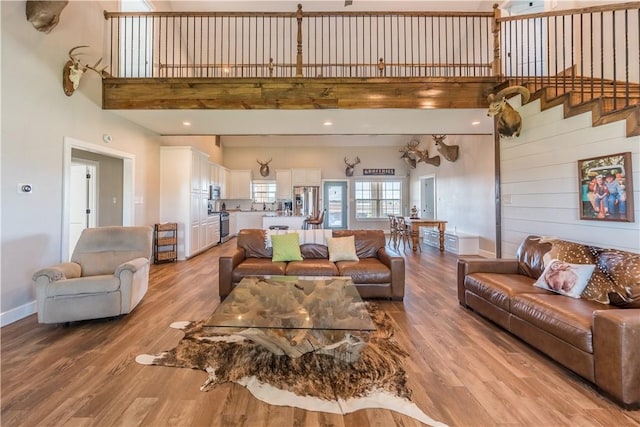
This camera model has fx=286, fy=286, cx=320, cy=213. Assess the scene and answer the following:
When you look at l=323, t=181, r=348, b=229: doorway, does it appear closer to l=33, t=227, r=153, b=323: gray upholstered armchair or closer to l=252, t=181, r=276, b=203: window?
l=252, t=181, r=276, b=203: window

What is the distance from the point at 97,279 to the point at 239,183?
7.61 meters

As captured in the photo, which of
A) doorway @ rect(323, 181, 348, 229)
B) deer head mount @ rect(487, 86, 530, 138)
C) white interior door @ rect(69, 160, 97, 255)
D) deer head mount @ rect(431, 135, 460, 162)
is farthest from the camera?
doorway @ rect(323, 181, 348, 229)

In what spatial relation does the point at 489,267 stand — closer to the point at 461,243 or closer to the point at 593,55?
the point at 461,243

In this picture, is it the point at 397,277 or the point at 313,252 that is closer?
the point at 397,277

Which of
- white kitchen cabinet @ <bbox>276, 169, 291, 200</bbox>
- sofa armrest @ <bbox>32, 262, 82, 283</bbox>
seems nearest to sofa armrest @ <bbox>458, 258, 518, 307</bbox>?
sofa armrest @ <bbox>32, 262, 82, 283</bbox>

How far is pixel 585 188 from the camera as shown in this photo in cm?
293

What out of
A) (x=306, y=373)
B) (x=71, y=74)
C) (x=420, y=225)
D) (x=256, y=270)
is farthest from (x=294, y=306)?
(x=420, y=225)

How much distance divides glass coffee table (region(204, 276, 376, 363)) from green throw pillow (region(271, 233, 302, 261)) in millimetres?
1179

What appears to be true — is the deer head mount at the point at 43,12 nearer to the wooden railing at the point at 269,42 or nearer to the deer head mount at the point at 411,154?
the wooden railing at the point at 269,42

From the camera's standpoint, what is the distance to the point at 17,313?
2.94 meters

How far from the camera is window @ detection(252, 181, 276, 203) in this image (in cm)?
1042

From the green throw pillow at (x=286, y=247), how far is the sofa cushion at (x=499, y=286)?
6.86 ft

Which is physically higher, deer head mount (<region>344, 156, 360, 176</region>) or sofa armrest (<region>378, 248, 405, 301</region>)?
deer head mount (<region>344, 156, 360, 176</region>)

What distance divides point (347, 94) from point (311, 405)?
389 centimetres
